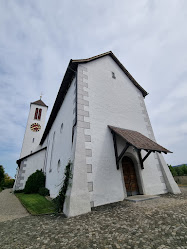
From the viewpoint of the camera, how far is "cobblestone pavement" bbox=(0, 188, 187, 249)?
6.88ft

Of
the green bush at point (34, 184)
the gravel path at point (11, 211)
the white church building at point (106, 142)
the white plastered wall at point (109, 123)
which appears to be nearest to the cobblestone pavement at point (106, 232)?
the white church building at point (106, 142)

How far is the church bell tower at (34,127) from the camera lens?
20.3 meters

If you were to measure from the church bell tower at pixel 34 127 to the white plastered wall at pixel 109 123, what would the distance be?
18.3 m

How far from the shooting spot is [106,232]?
248 cm

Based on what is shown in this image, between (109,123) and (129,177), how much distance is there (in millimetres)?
2971

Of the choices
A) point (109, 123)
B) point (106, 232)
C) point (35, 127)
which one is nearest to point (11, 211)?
point (106, 232)

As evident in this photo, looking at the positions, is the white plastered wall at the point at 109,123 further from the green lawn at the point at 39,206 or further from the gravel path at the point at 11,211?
the gravel path at the point at 11,211

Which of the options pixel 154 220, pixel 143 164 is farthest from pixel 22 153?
pixel 154 220

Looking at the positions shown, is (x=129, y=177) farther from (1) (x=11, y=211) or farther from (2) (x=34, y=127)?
(2) (x=34, y=127)

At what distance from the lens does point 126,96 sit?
836 cm

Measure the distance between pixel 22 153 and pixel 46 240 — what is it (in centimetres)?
2018

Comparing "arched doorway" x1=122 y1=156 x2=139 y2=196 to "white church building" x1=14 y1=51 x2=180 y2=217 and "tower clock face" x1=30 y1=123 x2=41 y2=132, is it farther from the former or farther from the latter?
"tower clock face" x1=30 y1=123 x2=41 y2=132

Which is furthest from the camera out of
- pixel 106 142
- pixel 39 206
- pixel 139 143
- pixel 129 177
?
pixel 129 177

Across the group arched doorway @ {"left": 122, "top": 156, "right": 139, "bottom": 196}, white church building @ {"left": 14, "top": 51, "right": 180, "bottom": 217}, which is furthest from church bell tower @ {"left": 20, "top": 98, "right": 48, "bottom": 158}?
arched doorway @ {"left": 122, "top": 156, "right": 139, "bottom": 196}
